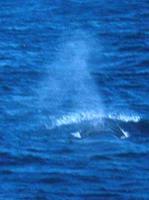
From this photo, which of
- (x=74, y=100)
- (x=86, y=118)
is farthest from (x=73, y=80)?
(x=86, y=118)

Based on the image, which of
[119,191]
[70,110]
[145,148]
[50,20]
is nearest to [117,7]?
[50,20]

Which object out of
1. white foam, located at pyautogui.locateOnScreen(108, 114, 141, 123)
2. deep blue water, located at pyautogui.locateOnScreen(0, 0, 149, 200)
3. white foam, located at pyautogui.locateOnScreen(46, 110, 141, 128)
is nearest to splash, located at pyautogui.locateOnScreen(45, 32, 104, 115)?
deep blue water, located at pyautogui.locateOnScreen(0, 0, 149, 200)

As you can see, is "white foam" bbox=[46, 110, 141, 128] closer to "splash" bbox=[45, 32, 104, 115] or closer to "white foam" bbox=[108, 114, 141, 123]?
"white foam" bbox=[108, 114, 141, 123]

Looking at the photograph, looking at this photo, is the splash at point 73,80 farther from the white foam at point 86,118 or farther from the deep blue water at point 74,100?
the white foam at point 86,118

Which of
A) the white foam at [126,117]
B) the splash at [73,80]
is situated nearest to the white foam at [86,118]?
the white foam at [126,117]

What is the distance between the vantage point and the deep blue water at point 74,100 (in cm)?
2633

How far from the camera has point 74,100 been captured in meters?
32.2

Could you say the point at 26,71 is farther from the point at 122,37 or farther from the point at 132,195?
the point at 132,195

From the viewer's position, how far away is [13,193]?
2544 cm

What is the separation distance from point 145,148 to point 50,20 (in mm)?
14676

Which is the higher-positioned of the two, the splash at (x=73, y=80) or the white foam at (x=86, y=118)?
the white foam at (x=86, y=118)

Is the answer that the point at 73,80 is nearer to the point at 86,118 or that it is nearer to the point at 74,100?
the point at 74,100

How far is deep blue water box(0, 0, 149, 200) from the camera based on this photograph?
2633cm

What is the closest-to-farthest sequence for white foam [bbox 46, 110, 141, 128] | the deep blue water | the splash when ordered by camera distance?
1. the deep blue water
2. white foam [bbox 46, 110, 141, 128]
3. the splash
